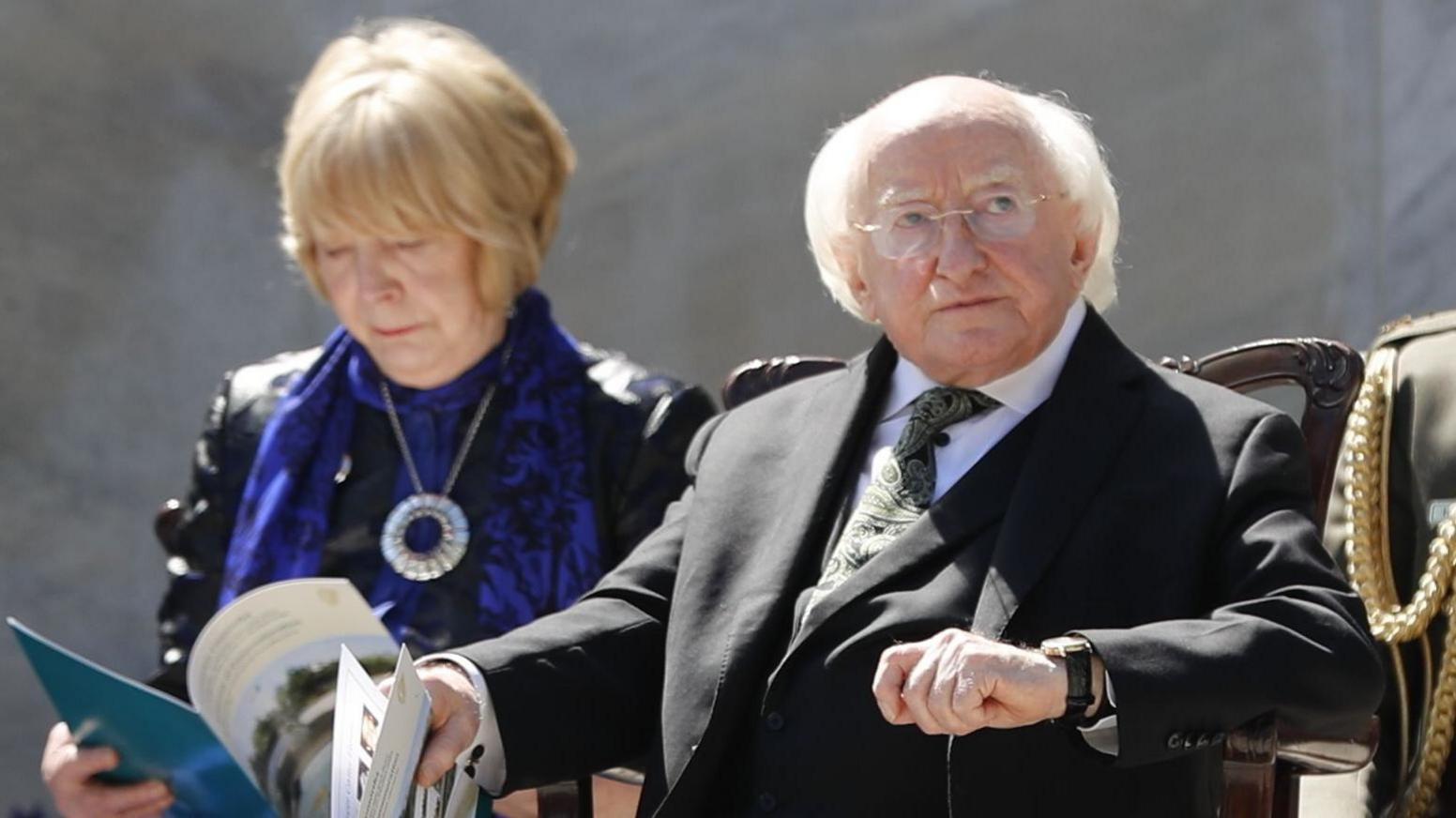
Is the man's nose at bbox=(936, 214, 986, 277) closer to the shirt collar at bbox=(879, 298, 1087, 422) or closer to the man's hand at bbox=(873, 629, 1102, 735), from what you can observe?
the shirt collar at bbox=(879, 298, 1087, 422)

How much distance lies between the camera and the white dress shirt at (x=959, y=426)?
10.1 ft

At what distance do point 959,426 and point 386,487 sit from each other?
1.20 meters

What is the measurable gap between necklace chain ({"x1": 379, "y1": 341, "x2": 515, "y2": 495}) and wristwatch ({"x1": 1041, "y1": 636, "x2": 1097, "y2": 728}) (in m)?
1.59

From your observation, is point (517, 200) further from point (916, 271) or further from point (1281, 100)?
point (1281, 100)

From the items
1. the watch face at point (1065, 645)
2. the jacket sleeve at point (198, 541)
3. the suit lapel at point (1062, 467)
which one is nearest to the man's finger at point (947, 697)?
the watch face at point (1065, 645)

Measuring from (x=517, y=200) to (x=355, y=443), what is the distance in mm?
510

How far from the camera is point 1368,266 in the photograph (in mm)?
4512

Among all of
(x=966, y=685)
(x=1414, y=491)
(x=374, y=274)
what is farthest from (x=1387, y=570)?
(x=374, y=274)

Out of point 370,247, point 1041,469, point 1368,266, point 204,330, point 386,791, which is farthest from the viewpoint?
point 204,330

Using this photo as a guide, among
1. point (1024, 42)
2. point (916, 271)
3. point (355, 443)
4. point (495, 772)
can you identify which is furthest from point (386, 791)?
point (1024, 42)

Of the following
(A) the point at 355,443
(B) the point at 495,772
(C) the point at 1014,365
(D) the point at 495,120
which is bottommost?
(B) the point at 495,772

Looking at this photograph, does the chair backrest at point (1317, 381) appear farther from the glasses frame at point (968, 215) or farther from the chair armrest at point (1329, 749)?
the chair armrest at point (1329, 749)

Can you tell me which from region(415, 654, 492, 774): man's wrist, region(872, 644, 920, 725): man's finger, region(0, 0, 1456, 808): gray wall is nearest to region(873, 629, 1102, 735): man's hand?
region(872, 644, 920, 725): man's finger

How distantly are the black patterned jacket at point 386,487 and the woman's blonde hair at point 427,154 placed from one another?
0.26 meters
